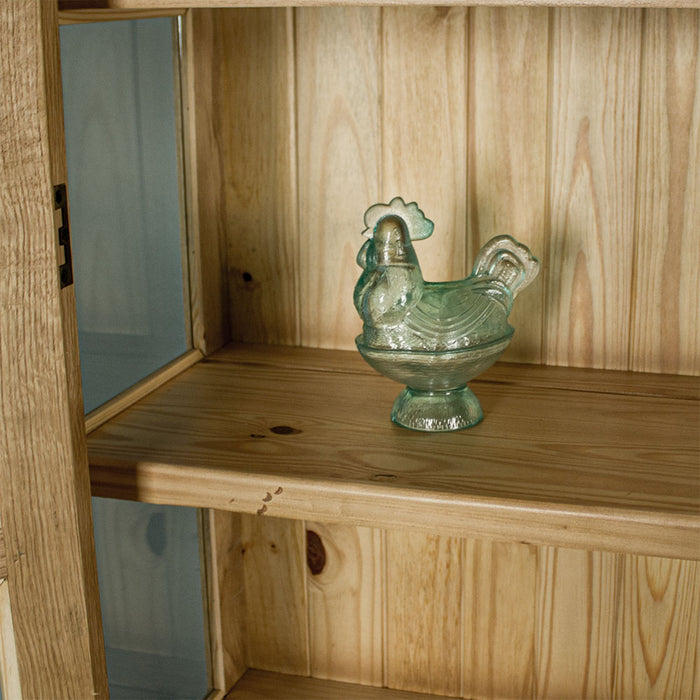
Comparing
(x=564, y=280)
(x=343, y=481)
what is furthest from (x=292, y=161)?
(x=343, y=481)

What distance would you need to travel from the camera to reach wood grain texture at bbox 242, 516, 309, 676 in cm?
115

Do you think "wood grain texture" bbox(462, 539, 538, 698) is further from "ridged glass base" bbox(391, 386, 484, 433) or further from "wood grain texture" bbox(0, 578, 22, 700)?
"wood grain texture" bbox(0, 578, 22, 700)

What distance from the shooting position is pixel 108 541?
3.02 feet

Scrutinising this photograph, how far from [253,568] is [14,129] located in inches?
27.3

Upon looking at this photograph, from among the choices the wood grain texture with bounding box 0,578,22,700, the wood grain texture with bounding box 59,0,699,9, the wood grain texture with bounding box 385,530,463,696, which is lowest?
the wood grain texture with bounding box 385,530,463,696

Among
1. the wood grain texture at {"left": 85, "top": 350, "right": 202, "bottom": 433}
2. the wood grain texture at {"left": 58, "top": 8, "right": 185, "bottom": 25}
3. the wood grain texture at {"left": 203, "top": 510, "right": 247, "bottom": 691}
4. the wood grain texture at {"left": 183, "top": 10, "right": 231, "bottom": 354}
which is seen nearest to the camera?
the wood grain texture at {"left": 58, "top": 8, "right": 185, "bottom": 25}

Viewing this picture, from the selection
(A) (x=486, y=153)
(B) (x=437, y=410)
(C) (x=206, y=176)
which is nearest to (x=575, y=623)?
(B) (x=437, y=410)

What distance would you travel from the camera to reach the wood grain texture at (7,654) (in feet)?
2.32

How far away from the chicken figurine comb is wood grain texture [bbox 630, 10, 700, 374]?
17 cm

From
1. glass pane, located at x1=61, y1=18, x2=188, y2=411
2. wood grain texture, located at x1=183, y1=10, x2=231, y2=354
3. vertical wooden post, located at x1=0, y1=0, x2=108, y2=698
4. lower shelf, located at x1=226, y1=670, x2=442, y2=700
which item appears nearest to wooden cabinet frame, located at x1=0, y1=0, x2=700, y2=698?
vertical wooden post, located at x1=0, y1=0, x2=108, y2=698

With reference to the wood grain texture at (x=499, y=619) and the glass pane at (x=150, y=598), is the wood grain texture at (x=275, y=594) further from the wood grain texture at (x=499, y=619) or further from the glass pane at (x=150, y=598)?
the wood grain texture at (x=499, y=619)

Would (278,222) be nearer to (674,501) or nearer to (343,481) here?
(343,481)

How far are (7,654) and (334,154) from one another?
0.58 meters

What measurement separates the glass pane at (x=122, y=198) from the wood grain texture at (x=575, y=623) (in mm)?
488
